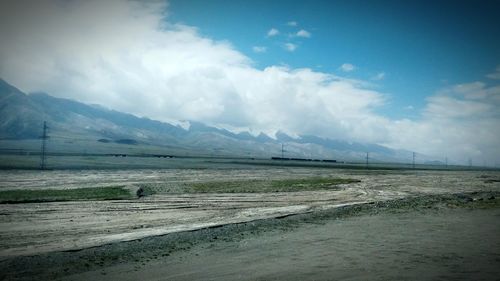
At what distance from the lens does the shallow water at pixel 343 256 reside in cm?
1189

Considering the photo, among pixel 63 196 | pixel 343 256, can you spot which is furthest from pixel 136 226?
pixel 63 196

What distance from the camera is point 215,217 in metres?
23.0

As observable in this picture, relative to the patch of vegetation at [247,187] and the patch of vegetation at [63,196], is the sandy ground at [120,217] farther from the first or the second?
the patch of vegetation at [247,187]

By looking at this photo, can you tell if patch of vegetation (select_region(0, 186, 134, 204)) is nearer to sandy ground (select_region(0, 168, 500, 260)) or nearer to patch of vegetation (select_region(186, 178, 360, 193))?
sandy ground (select_region(0, 168, 500, 260))

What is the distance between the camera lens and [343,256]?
557 inches

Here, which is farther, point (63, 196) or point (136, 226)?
point (63, 196)

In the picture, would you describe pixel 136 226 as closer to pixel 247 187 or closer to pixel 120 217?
pixel 120 217

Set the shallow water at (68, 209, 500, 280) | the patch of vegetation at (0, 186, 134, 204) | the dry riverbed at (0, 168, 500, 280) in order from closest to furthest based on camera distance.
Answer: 1. the shallow water at (68, 209, 500, 280)
2. the dry riverbed at (0, 168, 500, 280)
3. the patch of vegetation at (0, 186, 134, 204)

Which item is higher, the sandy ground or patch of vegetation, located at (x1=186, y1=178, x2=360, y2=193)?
patch of vegetation, located at (x1=186, y1=178, x2=360, y2=193)

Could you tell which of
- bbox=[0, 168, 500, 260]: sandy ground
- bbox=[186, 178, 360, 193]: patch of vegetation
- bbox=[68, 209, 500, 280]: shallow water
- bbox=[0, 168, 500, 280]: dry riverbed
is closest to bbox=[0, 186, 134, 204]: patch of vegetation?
bbox=[0, 168, 500, 280]: dry riverbed

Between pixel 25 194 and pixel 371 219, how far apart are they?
28423 mm

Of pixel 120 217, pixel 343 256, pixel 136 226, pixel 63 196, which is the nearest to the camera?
pixel 343 256

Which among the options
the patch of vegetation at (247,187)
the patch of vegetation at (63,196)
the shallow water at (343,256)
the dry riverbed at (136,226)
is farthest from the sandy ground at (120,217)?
the patch of vegetation at (247,187)

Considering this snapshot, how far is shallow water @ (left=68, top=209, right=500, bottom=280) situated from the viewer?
11.9 metres
